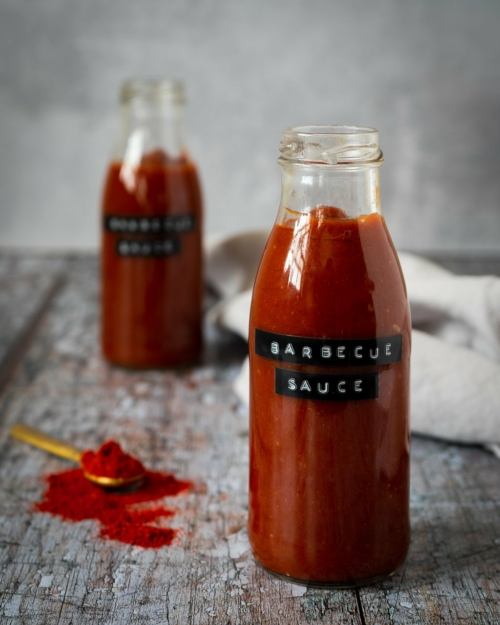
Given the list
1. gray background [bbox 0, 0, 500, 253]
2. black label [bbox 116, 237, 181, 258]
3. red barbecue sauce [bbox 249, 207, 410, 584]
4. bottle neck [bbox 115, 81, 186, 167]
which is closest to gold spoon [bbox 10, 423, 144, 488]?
red barbecue sauce [bbox 249, 207, 410, 584]

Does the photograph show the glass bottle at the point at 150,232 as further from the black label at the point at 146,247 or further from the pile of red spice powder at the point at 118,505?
the pile of red spice powder at the point at 118,505

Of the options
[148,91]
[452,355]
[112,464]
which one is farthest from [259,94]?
[112,464]

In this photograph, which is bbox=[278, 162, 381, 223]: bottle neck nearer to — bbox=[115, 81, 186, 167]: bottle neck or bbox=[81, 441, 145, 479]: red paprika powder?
bbox=[81, 441, 145, 479]: red paprika powder

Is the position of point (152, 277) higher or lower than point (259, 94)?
lower

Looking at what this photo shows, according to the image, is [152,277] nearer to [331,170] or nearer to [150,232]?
[150,232]

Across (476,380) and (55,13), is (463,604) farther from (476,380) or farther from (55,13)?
(55,13)

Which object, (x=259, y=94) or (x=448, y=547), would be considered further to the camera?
(x=259, y=94)

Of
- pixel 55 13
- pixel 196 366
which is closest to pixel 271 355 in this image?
pixel 196 366

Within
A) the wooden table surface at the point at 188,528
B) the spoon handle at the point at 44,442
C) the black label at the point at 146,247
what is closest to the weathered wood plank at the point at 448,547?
the wooden table surface at the point at 188,528
